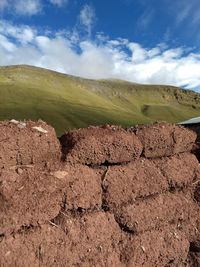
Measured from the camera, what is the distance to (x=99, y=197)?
3547 mm

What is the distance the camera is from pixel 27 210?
121 inches

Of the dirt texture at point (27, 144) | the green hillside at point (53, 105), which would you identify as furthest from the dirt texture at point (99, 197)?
the green hillside at point (53, 105)

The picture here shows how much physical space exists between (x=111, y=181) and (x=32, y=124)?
31.0 inches

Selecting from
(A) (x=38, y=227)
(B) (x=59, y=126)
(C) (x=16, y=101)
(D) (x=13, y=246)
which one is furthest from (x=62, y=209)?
(C) (x=16, y=101)

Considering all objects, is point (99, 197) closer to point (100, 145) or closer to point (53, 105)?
point (100, 145)

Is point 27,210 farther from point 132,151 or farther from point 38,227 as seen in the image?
point 132,151

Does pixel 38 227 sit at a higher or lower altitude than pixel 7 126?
lower

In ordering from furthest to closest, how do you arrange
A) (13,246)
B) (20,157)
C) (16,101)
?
(16,101) < (20,157) < (13,246)

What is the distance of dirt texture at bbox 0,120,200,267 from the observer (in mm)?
3078

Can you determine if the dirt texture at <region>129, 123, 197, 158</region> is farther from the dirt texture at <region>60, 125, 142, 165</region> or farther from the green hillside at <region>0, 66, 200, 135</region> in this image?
the green hillside at <region>0, 66, 200, 135</region>

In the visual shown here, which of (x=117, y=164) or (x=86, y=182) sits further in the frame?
(x=117, y=164)

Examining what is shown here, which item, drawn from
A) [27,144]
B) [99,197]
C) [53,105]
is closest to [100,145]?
[99,197]

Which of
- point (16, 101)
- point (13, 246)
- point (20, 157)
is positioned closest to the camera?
point (13, 246)

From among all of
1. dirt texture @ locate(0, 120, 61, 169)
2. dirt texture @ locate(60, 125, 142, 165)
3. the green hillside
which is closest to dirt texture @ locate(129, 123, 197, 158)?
dirt texture @ locate(60, 125, 142, 165)
